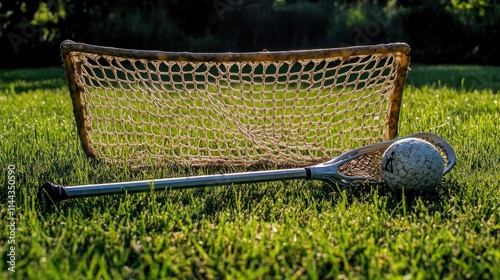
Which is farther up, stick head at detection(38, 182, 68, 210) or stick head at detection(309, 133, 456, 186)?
stick head at detection(38, 182, 68, 210)

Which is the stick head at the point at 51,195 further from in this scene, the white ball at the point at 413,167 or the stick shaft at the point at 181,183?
the white ball at the point at 413,167

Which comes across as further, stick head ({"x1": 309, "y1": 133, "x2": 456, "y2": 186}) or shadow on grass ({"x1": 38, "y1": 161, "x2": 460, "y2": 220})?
stick head ({"x1": 309, "y1": 133, "x2": 456, "y2": 186})

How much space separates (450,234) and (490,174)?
3.19 ft

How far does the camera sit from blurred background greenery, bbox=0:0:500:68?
1227 cm

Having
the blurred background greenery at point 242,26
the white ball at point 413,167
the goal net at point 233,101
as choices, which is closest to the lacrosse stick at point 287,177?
the white ball at point 413,167

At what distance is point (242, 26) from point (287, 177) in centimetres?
1193

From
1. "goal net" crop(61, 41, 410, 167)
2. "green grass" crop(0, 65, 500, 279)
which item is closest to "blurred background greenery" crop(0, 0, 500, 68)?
"goal net" crop(61, 41, 410, 167)

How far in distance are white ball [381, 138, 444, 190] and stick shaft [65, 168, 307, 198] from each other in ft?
1.20

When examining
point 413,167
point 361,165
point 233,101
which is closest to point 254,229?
point 413,167

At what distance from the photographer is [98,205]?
254cm

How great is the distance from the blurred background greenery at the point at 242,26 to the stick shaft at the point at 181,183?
33.1 feet

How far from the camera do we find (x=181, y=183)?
255 centimetres

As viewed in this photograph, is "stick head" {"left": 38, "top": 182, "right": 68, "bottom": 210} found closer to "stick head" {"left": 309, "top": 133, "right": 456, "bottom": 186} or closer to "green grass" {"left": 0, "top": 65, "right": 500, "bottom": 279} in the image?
"green grass" {"left": 0, "top": 65, "right": 500, "bottom": 279}

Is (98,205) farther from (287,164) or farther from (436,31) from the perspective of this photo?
(436,31)
